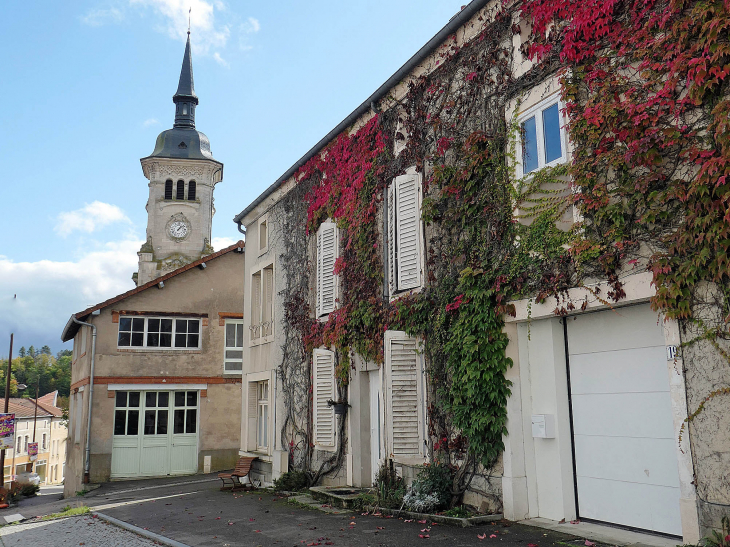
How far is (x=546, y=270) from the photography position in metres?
6.92

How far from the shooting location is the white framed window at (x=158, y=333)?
19.6m

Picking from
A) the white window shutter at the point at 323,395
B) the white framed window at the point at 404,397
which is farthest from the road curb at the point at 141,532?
the white window shutter at the point at 323,395

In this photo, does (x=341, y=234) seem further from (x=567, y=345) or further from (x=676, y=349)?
(x=676, y=349)

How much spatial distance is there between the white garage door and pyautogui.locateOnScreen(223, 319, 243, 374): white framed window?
49.6 feet

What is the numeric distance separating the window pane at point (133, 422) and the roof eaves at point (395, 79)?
9119 mm

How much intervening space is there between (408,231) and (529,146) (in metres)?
2.44

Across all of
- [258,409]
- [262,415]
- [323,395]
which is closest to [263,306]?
[258,409]

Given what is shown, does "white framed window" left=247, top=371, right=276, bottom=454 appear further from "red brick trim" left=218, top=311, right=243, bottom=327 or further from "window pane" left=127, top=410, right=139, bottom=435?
"window pane" left=127, top=410, right=139, bottom=435

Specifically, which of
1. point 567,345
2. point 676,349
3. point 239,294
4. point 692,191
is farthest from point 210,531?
point 239,294

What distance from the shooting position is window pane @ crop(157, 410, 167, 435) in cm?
1947

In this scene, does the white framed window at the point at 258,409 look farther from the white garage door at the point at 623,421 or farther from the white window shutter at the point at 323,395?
the white garage door at the point at 623,421

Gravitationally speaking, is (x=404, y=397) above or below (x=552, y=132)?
below

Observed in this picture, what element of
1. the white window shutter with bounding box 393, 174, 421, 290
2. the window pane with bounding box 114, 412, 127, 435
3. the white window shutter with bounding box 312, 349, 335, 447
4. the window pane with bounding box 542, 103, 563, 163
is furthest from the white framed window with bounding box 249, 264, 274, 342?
the window pane with bounding box 542, 103, 563, 163

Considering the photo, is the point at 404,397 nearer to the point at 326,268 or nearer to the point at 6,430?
the point at 326,268
